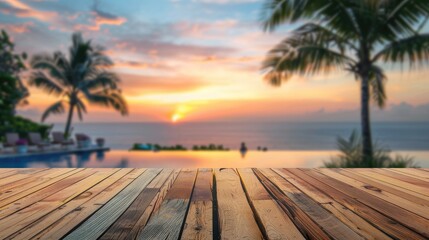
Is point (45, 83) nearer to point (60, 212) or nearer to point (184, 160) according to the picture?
point (184, 160)

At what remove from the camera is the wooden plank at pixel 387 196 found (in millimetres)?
1743

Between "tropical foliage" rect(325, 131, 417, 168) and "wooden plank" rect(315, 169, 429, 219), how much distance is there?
3.97 m

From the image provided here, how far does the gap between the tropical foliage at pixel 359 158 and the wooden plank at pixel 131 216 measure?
5.09 metres

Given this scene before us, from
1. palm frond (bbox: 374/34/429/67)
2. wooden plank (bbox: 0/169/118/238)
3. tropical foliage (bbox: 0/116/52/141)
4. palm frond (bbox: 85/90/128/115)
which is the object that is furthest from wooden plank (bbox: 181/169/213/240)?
palm frond (bbox: 85/90/128/115)

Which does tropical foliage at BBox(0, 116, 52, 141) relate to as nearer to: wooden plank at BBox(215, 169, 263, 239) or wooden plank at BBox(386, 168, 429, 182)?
wooden plank at BBox(215, 169, 263, 239)

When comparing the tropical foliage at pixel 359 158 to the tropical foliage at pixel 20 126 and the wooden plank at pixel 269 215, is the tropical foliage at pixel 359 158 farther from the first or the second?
the tropical foliage at pixel 20 126

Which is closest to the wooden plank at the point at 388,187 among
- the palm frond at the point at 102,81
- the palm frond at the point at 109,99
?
the palm frond at the point at 109,99

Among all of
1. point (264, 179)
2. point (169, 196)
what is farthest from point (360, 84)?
point (169, 196)

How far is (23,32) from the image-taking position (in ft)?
41.1

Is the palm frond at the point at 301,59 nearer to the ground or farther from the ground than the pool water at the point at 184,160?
Result: farther from the ground

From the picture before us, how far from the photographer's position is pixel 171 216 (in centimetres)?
159

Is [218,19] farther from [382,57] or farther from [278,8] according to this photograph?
[382,57]

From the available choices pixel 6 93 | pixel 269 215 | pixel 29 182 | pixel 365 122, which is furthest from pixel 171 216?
pixel 6 93

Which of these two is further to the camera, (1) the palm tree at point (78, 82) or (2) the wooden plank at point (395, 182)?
(1) the palm tree at point (78, 82)
